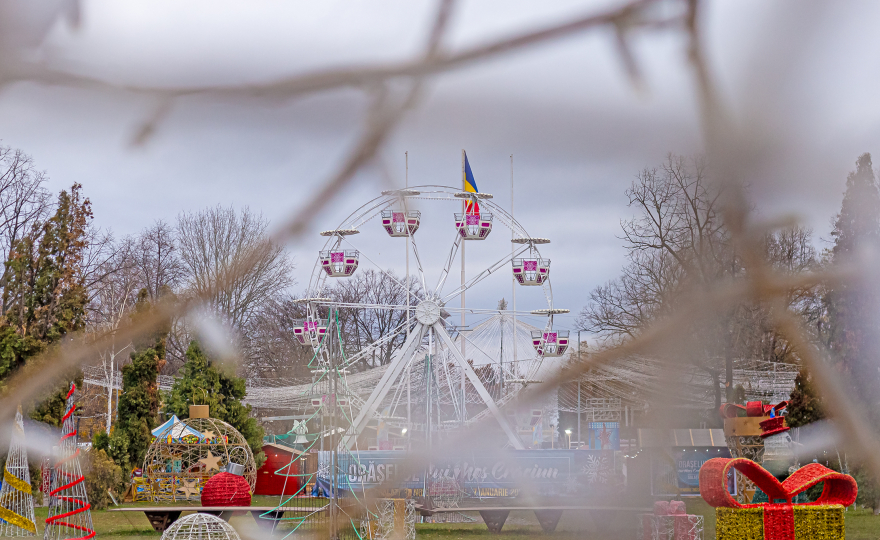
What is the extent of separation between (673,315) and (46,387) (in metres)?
0.32

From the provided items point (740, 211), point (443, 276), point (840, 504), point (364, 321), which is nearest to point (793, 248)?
point (740, 211)

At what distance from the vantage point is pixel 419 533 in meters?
6.41

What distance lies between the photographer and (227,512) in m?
5.96

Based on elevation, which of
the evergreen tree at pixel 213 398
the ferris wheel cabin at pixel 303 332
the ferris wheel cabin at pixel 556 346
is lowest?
the evergreen tree at pixel 213 398

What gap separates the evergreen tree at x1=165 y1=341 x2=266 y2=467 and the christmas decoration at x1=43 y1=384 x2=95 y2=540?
14.4 ft

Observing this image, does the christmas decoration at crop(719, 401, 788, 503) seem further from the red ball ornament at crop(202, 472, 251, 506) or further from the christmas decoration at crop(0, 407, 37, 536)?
the christmas decoration at crop(0, 407, 37, 536)

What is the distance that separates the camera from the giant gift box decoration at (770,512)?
378cm

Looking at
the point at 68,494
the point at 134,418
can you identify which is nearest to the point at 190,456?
the point at 134,418

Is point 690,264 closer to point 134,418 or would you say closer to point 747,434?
point 747,434

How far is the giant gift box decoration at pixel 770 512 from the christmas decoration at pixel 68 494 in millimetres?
3633

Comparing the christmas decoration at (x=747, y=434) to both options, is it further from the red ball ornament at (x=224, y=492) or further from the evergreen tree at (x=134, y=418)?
the evergreen tree at (x=134, y=418)

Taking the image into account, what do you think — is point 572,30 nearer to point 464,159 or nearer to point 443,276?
point 464,159

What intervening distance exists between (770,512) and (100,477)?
6.88 metres

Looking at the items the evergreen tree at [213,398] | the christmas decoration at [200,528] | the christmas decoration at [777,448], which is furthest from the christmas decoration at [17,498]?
the christmas decoration at [777,448]
